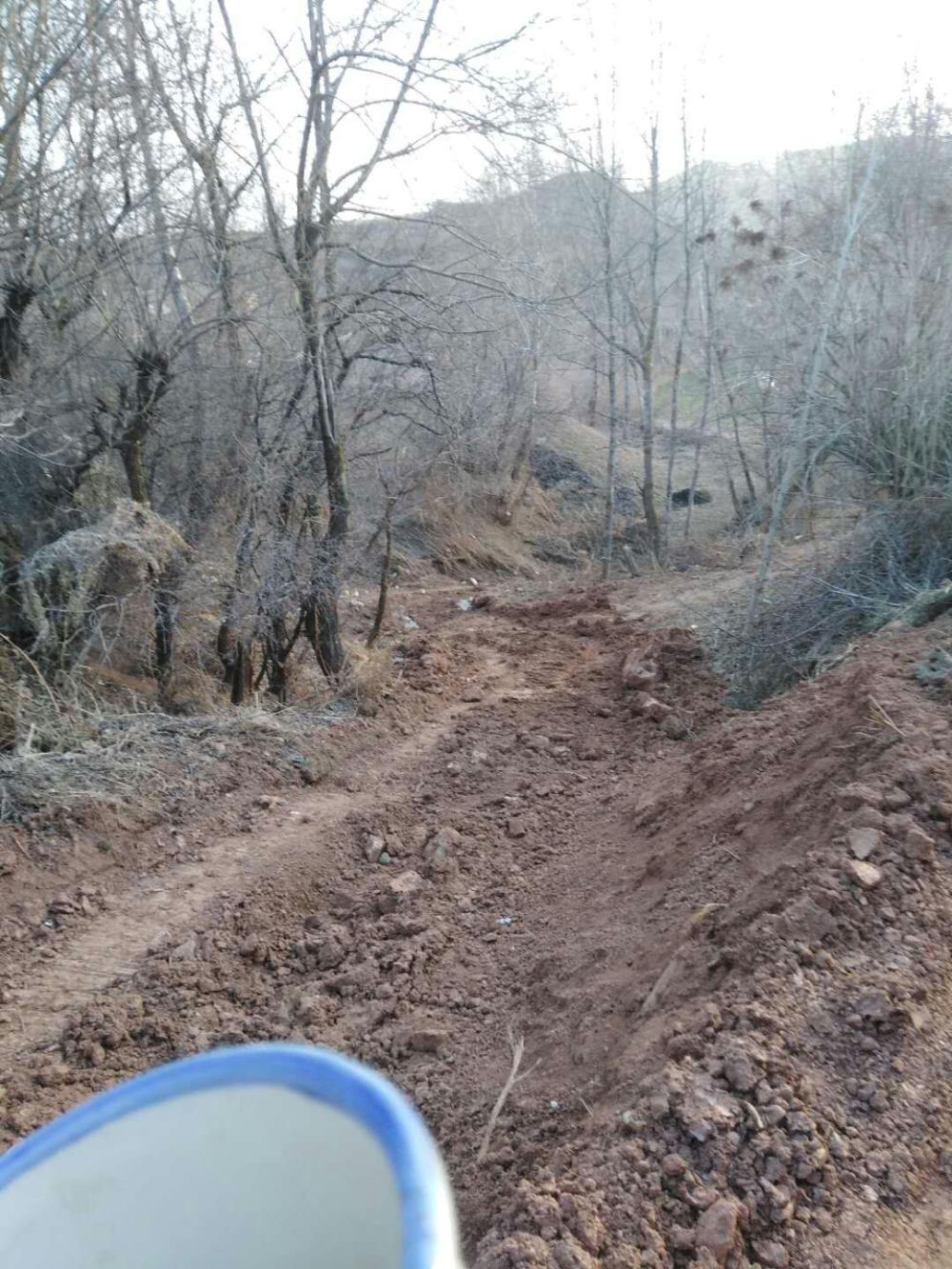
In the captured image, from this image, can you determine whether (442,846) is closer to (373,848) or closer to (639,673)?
(373,848)

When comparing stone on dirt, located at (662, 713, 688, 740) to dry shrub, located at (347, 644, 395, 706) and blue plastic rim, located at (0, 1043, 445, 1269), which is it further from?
blue plastic rim, located at (0, 1043, 445, 1269)

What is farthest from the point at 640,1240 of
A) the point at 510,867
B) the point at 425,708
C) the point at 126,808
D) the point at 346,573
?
the point at 346,573

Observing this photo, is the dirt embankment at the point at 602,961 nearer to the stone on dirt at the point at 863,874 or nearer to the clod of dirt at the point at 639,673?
the stone on dirt at the point at 863,874

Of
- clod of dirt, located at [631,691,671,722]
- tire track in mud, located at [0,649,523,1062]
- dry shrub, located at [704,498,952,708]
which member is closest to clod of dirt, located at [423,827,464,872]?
tire track in mud, located at [0,649,523,1062]

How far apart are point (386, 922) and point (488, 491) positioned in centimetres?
1495

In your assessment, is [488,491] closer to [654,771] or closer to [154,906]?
[654,771]

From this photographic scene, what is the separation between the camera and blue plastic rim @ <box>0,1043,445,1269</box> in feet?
3.31

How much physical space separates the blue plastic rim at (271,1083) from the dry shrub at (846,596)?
617 cm

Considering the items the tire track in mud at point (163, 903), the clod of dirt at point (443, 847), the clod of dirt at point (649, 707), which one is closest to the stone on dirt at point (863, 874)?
the clod of dirt at point (443, 847)

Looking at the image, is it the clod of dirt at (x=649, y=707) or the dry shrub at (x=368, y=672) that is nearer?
the clod of dirt at (x=649, y=707)

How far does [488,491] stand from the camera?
19.1 meters

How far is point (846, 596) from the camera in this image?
7.27 m

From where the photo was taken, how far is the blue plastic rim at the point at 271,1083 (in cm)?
101

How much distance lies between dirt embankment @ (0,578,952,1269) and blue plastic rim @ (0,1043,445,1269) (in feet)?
4.62
